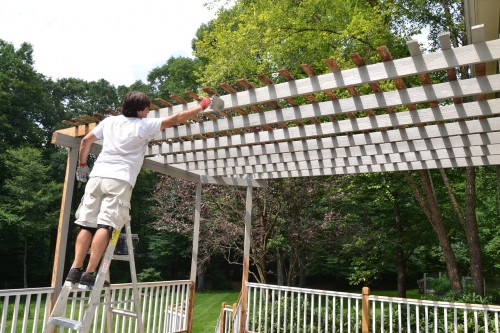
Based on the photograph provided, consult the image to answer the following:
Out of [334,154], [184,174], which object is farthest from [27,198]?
[334,154]

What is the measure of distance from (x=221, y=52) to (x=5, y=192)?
1594 cm

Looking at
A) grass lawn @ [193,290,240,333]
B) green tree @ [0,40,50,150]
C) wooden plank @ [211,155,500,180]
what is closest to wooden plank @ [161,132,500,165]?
wooden plank @ [211,155,500,180]

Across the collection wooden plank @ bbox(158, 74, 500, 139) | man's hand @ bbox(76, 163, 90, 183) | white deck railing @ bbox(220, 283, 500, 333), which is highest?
wooden plank @ bbox(158, 74, 500, 139)

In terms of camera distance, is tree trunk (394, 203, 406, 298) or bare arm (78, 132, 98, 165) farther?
tree trunk (394, 203, 406, 298)

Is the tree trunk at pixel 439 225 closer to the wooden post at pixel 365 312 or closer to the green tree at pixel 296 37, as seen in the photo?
the green tree at pixel 296 37

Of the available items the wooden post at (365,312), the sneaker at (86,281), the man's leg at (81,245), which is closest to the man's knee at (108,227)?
the man's leg at (81,245)

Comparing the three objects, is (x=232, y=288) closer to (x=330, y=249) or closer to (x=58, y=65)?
(x=330, y=249)

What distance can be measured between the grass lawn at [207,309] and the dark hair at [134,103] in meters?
→ 9.77

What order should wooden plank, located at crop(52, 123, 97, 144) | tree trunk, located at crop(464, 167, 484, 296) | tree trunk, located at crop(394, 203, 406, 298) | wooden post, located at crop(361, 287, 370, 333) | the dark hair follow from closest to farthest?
the dark hair, wooden plank, located at crop(52, 123, 97, 144), wooden post, located at crop(361, 287, 370, 333), tree trunk, located at crop(464, 167, 484, 296), tree trunk, located at crop(394, 203, 406, 298)

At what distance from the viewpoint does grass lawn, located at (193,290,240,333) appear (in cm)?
1180

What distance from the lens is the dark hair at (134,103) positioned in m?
2.81

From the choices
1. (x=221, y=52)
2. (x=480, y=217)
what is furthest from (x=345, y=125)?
(x=480, y=217)

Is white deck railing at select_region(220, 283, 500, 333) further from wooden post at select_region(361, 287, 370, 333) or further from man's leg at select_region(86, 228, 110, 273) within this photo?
man's leg at select_region(86, 228, 110, 273)

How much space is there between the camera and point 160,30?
18.6 m
